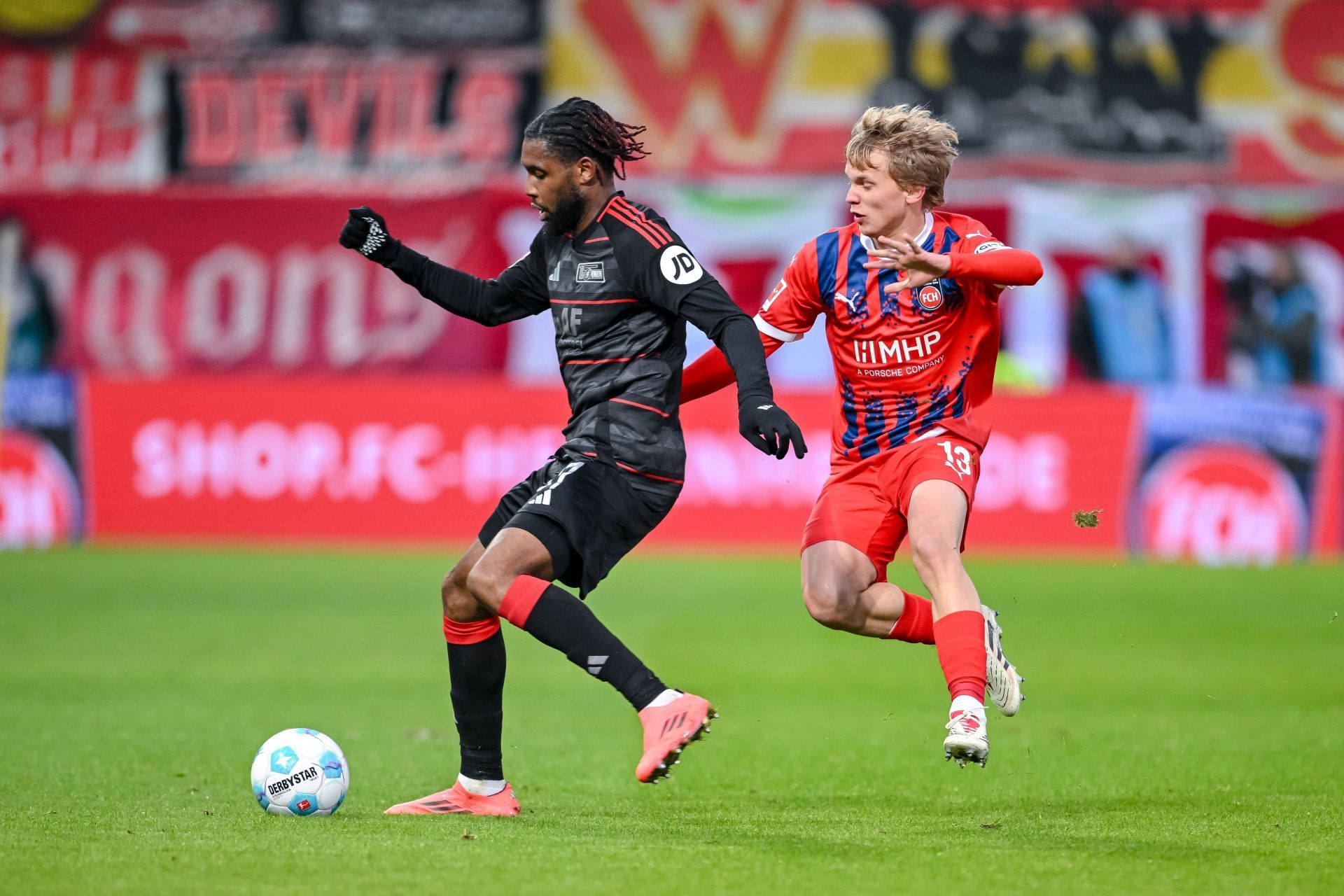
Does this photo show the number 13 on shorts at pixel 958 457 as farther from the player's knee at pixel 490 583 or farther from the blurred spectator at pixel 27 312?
the blurred spectator at pixel 27 312

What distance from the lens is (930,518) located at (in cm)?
562

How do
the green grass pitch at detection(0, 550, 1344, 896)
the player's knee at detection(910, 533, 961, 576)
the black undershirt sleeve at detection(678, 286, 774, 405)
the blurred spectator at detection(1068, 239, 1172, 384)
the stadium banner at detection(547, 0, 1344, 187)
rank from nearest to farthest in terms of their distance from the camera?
the green grass pitch at detection(0, 550, 1344, 896), the black undershirt sleeve at detection(678, 286, 774, 405), the player's knee at detection(910, 533, 961, 576), the blurred spectator at detection(1068, 239, 1172, 384), the stadium banner at detection(547, 0, 1344, 187)

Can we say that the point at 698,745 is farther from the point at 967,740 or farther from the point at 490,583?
the point at 967,740

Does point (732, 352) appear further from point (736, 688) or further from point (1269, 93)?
point (1269, 93)

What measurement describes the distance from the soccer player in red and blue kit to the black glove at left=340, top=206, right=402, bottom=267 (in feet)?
3.67

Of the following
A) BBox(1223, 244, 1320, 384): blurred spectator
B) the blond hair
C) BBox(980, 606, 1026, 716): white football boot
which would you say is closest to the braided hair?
the blond hair

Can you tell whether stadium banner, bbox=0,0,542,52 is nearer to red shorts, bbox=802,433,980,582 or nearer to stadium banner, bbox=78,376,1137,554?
stadium banner, bbox=78,376,1137,554

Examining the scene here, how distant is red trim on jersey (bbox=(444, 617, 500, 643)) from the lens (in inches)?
219

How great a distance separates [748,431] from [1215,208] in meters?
Answer: 15.7

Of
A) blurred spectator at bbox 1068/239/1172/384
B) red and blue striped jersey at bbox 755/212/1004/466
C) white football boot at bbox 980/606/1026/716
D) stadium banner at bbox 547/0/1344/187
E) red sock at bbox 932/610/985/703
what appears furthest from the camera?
stadium banner at bbox 547/0/1344/187

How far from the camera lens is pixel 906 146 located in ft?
19.0

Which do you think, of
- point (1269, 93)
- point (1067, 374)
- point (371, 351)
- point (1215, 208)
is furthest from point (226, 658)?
point (1269, 93)

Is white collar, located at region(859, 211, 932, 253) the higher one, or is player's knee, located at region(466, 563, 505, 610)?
white collar, located at region(859, 211, 932, 253)

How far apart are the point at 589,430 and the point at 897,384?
117 centimetres
